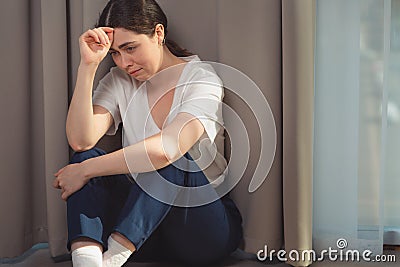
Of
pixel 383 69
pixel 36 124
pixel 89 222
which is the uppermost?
pixel 383 69

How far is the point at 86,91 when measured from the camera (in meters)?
2.03

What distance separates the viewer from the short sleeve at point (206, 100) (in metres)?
2.02

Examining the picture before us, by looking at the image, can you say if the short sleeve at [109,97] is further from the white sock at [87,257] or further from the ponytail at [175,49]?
the white sock at [87,257]

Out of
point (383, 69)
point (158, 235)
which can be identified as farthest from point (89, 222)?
point (383, 69)

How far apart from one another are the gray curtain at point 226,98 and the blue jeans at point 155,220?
15cm

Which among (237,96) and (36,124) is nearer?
(237,96)

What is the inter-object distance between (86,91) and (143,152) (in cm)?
26

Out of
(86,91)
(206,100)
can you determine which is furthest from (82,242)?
(206,100)

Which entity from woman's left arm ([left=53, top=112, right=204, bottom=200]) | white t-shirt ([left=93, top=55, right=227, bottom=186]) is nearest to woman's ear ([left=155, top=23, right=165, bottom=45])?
white t-shirt ([left=93, top=55, right=227, bottom=186])

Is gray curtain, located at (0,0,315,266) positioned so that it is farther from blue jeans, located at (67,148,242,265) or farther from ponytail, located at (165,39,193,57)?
blue jeans, located at (67,148,242,265)

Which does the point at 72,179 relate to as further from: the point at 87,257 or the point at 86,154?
the point at 87,257

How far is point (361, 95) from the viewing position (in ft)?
7.07

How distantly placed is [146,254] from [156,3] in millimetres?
813

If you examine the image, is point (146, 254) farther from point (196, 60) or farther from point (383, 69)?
point (383, 69)
